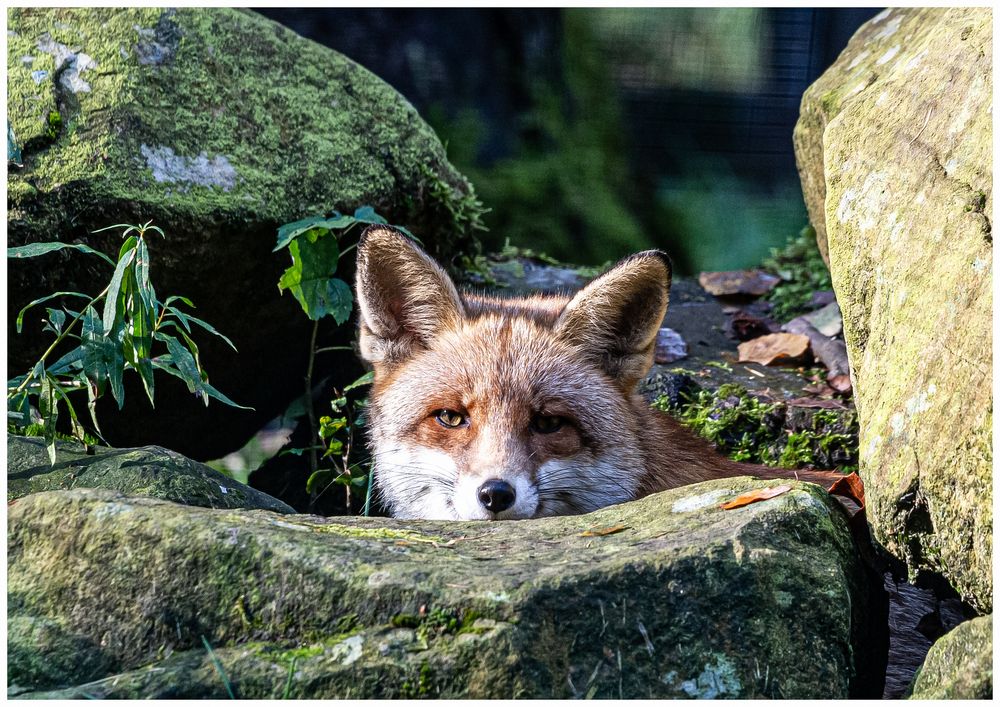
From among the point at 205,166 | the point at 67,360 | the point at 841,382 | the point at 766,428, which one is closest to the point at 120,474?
the point at 67,360

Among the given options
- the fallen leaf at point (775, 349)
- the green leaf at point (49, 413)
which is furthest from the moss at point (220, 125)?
the fallen leaf at point (775, 349)

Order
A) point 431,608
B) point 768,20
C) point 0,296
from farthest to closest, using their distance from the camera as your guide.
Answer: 1. point 768,20
2. point 0,296
3. point 431,608

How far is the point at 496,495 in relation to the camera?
4105 mm

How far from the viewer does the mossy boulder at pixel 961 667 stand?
2691mm

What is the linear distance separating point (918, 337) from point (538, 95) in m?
9.12

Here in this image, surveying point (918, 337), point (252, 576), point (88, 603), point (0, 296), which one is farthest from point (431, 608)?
point (0, 296)

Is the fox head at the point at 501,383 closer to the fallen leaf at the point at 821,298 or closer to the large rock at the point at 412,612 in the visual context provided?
the large rock at the point at 412,612

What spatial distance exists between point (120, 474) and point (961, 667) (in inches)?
126

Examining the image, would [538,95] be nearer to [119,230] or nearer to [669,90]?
[669,90]

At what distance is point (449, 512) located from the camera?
4477 mm

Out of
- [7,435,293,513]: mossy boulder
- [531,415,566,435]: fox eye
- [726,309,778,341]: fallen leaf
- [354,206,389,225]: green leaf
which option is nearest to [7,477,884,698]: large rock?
[7,435,293,513]: mossy boulder

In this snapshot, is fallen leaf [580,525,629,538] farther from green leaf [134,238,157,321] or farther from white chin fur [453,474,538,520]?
green leaf [134,238,157,321]

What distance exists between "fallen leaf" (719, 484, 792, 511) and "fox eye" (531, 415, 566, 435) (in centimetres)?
126

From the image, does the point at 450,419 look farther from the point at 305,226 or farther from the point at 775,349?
the point at 775,349
